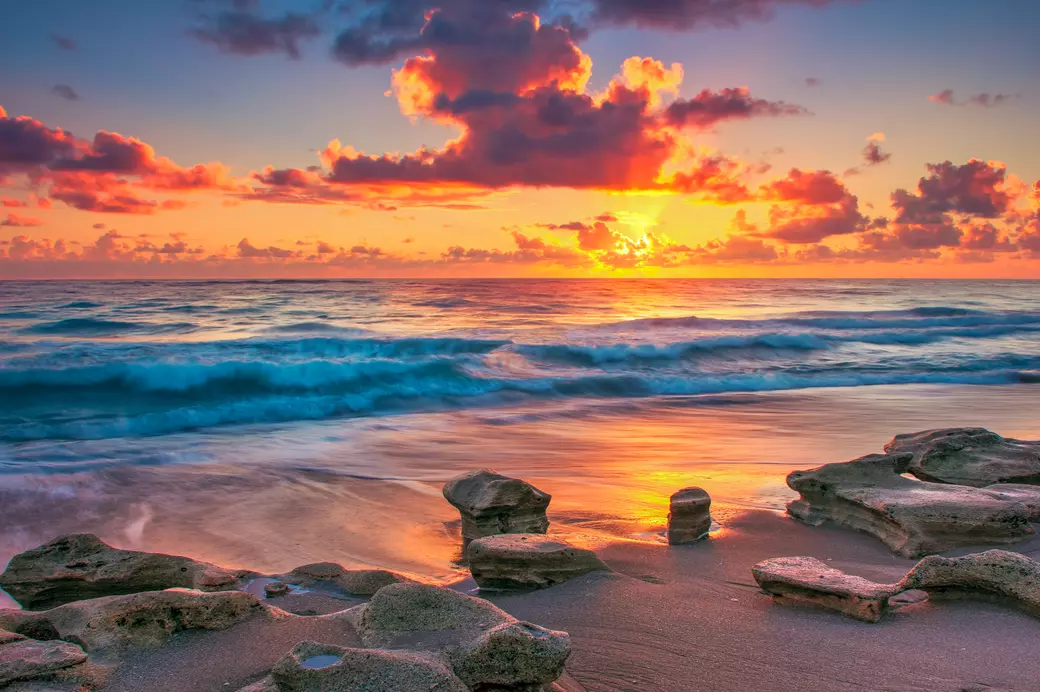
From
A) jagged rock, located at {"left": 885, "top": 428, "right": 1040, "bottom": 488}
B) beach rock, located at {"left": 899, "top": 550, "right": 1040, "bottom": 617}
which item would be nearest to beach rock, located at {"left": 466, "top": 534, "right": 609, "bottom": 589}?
beach rock, located at {"left": 899, "top": 550, "right": 1040, "bottom": 617}

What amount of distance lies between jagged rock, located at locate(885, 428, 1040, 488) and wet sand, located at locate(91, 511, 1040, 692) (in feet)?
6.76

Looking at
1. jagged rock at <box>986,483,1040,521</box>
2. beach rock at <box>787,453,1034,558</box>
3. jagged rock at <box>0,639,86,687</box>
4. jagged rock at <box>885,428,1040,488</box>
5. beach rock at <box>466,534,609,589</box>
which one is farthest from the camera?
jagged rock at <box>885,428,1040,488</box>

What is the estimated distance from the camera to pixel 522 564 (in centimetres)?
377

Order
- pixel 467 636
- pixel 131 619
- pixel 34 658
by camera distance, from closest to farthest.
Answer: pixel 34 658, pixel 467 636, pixel 131 619

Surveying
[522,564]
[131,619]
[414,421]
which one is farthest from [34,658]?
[414,421]

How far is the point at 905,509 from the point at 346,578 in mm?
3315

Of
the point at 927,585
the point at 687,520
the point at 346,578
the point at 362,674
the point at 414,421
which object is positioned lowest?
the point at 414,421

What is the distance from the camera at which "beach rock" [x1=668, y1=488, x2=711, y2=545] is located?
4725 mm

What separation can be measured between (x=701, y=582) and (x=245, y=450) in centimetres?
696

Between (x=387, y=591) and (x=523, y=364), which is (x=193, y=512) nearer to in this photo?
(x=387, y=591)

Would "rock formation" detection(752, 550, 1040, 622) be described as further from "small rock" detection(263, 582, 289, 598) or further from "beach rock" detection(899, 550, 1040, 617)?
"small rock" detection(263, 582, 289, 598)

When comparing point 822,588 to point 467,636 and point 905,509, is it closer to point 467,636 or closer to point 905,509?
point 905,509

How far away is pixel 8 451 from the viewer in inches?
381

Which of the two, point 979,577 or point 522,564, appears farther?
point 522,564
